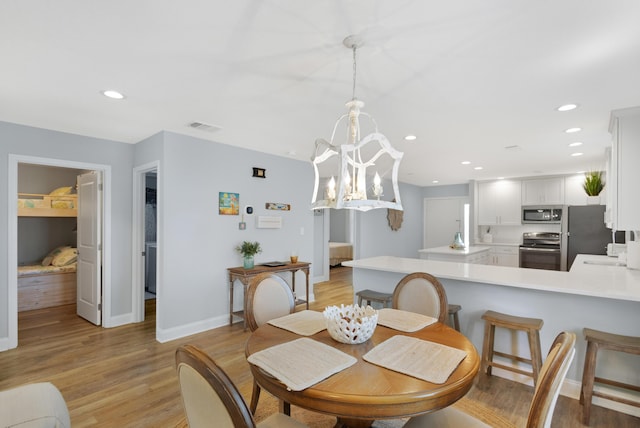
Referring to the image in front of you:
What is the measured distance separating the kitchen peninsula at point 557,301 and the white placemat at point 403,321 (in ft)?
2.86

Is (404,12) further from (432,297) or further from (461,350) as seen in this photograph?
(432,297)

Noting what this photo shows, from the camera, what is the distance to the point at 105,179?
399cm

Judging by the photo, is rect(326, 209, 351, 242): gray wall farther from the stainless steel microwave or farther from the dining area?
the dining area

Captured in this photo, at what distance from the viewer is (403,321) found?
202 centimetres

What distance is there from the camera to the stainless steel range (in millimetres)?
5530

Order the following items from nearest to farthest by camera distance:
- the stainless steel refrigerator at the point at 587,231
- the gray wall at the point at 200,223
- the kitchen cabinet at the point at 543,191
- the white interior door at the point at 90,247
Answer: the gray wall at the point at 200,223 < the white interior door at the point at 90,247 < the stainless steel refrigerator at the point at 587,231 < the kitchen cabinet at the point at 543,191

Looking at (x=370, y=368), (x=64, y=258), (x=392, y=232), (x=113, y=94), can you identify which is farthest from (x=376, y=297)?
(x=64, y=258)

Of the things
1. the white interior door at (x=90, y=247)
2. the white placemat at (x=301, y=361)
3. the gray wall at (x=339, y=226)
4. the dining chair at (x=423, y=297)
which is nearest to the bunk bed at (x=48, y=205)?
the white interior door at (x=90, y=247)

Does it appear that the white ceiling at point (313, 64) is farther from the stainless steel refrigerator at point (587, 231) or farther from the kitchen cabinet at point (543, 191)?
the kitchen cabinet at point (543, 191)

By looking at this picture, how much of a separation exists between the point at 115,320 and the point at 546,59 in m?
5.00

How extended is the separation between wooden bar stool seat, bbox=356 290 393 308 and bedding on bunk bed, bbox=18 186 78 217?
4.81 metres

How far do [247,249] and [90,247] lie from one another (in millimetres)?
2011

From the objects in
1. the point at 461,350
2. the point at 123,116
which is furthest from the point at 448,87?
the point at 123,116

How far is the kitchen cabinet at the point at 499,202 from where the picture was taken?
7.02 metres
